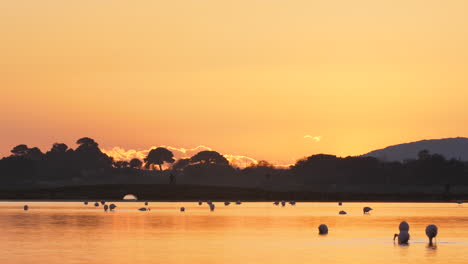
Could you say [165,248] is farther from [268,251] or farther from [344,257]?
[344,257]

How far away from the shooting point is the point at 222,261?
5000cm

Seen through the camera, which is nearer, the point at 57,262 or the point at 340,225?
the point at 57,262

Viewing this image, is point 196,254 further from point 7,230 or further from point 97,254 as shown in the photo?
point 7,230

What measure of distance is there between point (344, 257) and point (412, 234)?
2377cm

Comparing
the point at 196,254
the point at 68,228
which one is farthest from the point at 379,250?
the point at 68,228

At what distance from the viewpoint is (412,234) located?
74.8 m

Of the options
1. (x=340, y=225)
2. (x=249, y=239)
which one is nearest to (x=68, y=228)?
(x=249, y=239)

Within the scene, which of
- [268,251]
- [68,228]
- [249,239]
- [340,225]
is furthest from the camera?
[340,225]

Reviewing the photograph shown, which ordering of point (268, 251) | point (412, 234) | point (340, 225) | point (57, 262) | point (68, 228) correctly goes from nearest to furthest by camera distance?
point (57, 262) < point (268, 251) < point (412, 234) < point (68, 228) < point (340, 225)

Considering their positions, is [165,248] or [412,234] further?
[412,234]

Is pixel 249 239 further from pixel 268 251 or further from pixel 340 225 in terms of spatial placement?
pixel 340 225

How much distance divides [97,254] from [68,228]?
2717 cm

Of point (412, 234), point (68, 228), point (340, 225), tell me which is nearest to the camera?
point (412, 234)

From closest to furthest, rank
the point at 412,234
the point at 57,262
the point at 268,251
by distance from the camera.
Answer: the point at 57,262, the point at 268,251, the point at 412,234
